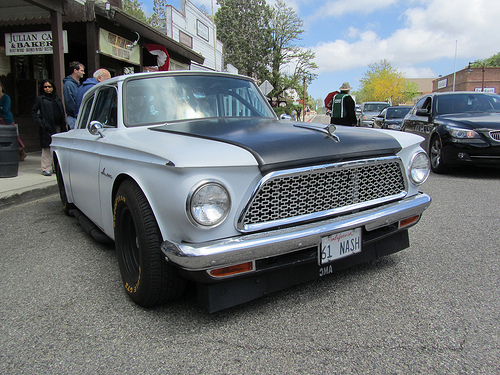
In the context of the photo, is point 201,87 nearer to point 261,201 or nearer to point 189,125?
point 189,125

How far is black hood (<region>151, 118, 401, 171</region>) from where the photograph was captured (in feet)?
6.91

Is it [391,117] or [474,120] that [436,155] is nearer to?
[474,120]

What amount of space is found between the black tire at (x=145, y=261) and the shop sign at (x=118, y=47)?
28.0ft

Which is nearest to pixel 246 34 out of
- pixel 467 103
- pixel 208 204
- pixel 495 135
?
pixel 467 103

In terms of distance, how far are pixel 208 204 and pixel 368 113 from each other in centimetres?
1906

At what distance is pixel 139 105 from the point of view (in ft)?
10.1

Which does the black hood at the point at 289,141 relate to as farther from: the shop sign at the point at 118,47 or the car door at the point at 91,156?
the shop sign at the point at 118,47

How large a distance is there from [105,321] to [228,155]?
1244 mm

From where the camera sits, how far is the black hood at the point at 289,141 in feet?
6.91

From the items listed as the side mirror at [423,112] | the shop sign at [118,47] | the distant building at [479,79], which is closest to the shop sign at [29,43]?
the shop sign at [118,47]

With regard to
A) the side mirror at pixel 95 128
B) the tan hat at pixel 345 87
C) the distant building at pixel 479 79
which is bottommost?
the side mirror at pixel 95 128

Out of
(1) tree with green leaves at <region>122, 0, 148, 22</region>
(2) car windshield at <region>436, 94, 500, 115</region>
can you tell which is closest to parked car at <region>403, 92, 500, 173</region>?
(2) car windshield at <region>436, 94, 500, 115</region>

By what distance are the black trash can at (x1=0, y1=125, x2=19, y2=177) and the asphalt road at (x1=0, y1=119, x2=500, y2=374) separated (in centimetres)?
379

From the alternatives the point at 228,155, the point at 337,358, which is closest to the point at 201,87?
the point at 228,155
